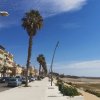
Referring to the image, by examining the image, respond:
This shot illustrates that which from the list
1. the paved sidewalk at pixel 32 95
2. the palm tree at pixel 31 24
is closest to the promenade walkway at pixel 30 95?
the paved sidewalk at pixel 32 95

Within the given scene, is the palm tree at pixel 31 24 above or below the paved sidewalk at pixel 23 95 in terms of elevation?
above

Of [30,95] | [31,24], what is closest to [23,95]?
[30,95]

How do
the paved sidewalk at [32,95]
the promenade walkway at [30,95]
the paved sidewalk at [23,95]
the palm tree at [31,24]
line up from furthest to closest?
the palm tree at [31,24] < the paved sidewalk at [23,95] < the promenade walkway at [30,95] < the paved sidewalk at [32,95]

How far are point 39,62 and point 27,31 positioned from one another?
100578 millimetres

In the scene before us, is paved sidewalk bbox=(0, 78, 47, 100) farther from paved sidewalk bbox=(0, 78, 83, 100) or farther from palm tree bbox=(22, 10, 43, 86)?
palm tree bbox=(22, 10, 43, 86)

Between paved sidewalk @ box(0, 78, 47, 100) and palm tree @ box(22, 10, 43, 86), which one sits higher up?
palm tree @ box(22, 10, 43, 86)

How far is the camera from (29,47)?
53.7 meters

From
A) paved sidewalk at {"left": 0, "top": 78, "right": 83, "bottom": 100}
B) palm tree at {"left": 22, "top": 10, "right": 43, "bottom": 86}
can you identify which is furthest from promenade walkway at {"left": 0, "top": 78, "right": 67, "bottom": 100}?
palm tree at {"left": 22, "top": 10, "right": 43, "bottom": 86}

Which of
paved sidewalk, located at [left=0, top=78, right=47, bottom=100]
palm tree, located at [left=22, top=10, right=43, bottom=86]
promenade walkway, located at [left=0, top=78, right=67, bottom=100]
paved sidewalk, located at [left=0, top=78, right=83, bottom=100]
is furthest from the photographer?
palm tree, located at [left=22, top=10, right=43, bottom=86]

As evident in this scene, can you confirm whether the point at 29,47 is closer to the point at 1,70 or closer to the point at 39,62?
the point at 1,70

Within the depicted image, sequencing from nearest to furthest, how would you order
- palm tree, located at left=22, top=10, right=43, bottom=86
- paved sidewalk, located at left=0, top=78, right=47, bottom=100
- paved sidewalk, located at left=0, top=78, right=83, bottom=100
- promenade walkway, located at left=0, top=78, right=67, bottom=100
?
paved sidewalk, located at left=0, top=78, right=83, bottom=100 < promenade walkway, located at left=0, top=78, right=67, bottom=100 < paved sidewalk, located at left=0, top=78, right=47, bottom=100 < palm tree, located at left=22, top=10, right=43, bottom=86

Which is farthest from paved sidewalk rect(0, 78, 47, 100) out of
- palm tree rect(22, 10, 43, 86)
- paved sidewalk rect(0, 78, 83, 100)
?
palm tree rect(22, 10, 43, 86)

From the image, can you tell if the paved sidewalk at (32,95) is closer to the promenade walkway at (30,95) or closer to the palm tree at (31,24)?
the promenade walkway at (30,95)

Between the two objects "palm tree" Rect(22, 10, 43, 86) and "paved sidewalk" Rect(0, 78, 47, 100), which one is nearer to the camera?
"paved sidewalk" Rect(0, 78, 47, 100)
